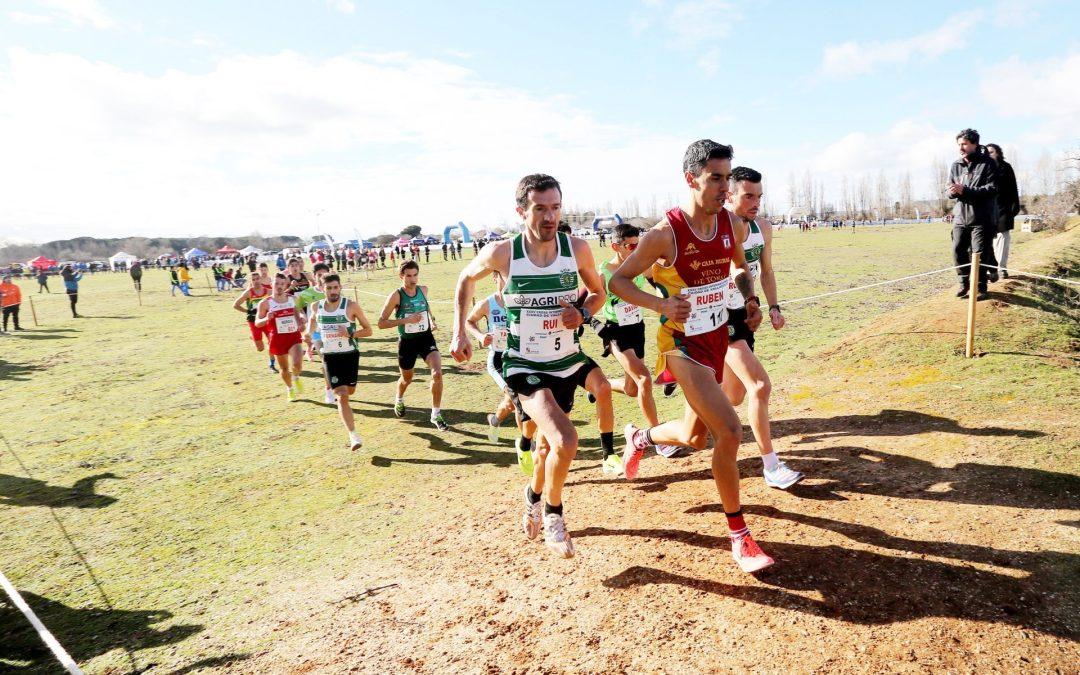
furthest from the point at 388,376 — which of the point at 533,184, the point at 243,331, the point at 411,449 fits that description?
the point at 243,331

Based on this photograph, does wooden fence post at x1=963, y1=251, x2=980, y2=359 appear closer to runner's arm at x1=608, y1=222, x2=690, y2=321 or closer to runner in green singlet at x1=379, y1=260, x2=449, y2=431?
runner's arm at x1=608, y1=222, x2=690, y2=321

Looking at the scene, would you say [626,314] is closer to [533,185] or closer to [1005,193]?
[533,185]

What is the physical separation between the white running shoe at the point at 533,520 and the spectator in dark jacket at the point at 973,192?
25.1ft

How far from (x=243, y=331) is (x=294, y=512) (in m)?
15.8

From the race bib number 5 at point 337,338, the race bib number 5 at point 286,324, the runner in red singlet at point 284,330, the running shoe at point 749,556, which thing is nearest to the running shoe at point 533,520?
the running shoe at point 749,556

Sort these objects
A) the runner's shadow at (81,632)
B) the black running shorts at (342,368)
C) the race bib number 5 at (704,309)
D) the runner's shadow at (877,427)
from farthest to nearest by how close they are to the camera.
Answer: the black running shorts at (342,368), the runner's shadow at (877,427), the race bib number 5 at (704,309), the runner's shadow at (81,632)

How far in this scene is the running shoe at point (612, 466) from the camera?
5868 mm

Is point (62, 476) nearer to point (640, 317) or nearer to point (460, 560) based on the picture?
point (460, 560)

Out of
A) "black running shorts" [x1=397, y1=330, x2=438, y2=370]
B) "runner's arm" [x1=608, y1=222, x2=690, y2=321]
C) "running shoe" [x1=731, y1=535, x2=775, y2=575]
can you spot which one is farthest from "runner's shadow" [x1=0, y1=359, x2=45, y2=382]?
"running shoe" [x1=731, y1=535, x2=775, y2=575]

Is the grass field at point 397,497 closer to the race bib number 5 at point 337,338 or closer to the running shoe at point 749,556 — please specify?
the running shoe at point 749,556

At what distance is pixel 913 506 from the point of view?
4344 millimetres

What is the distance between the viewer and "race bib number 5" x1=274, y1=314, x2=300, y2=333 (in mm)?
10336

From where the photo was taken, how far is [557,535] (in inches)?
171

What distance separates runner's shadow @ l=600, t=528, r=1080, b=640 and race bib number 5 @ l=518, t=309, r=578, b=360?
1.70 m
